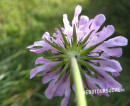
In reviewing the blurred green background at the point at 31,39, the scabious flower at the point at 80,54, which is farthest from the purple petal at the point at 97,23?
the blurred green background at the point at 31,39

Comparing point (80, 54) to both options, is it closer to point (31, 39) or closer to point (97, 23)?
point (97, 23)

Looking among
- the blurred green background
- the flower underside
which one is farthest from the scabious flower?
the blurred green background

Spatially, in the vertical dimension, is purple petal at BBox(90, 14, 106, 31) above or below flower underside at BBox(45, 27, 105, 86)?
above

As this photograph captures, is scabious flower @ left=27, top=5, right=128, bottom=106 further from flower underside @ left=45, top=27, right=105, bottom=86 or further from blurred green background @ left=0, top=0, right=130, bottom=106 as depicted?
blurred green background @ left=0, top=0, right=130, bottom=106

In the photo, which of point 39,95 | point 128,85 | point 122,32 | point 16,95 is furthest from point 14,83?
point 122,32

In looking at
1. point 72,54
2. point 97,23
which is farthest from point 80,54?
point 97,23

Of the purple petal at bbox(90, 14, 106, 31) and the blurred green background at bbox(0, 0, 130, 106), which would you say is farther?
the blurred green background at bbox(0, 0, 130, 106)

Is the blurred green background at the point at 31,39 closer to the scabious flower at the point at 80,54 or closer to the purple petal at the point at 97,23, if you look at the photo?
the scabious flower at the point at 80,54
